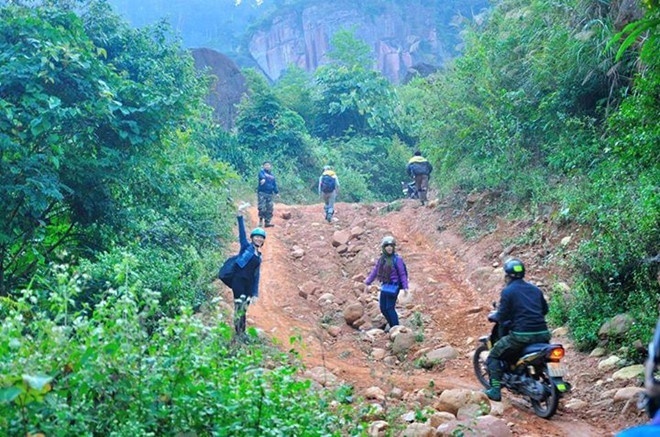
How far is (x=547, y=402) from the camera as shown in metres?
5.87

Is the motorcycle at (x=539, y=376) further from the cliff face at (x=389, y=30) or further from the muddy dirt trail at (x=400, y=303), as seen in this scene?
the cliff face at (x=389, y=30)

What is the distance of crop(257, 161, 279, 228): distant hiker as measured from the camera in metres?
15.6

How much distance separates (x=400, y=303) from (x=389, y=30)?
49.3 metres

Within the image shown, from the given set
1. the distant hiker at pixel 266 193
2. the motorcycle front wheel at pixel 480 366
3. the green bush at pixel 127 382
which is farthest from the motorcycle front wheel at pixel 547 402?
the distant hiker at pixel 266 193

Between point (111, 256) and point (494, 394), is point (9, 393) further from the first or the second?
point (111, 256)

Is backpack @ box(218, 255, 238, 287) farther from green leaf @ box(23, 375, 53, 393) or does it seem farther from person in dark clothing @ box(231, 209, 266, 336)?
green leaf @ box(23, 375, 53, 393)

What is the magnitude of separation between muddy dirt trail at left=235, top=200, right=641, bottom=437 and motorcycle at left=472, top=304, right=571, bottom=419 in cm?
16

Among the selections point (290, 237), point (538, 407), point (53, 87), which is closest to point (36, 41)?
point (53, 87)

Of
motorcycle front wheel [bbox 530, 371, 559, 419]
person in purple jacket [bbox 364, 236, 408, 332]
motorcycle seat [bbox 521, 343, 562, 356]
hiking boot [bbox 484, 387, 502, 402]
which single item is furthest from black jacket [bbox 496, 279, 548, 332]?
person in purple jacket [bbox 364, 236, 408, 332]

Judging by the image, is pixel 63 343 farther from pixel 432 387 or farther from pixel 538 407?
pixel 538 407

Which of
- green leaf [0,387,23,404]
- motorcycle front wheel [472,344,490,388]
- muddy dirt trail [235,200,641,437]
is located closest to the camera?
green leaf [0,387,23,404]

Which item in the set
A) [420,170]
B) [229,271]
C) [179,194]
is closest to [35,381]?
[229,271]

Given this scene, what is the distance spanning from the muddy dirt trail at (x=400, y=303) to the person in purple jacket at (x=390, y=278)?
41 centimetres

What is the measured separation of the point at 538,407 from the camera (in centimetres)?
599
